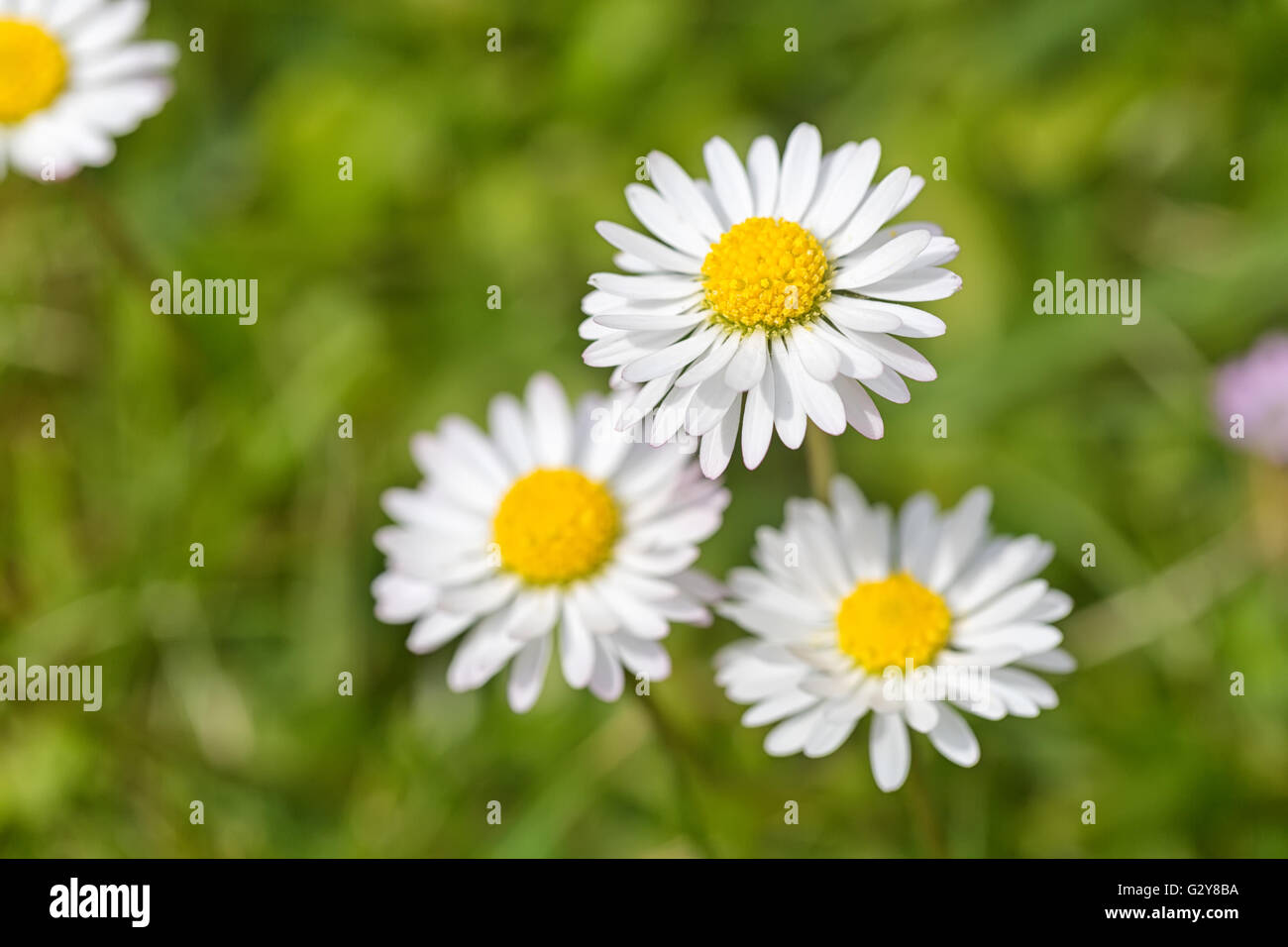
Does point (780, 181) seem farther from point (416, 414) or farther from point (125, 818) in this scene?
point (125, 818)

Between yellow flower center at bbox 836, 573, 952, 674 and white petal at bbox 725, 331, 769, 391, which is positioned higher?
white petal at bbox 725, 331, 769, 391

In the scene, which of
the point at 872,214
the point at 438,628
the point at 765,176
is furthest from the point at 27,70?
Answer: the point at 872,214

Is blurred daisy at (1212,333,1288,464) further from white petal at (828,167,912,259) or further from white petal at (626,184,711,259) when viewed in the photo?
white petal at (626,184,711,259)

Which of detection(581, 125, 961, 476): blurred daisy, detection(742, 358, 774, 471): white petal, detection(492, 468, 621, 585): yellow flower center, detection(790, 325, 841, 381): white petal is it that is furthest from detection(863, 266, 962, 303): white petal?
detection(492, 468, 621, 585): yellow flower center

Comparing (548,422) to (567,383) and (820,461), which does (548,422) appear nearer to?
(820,461)

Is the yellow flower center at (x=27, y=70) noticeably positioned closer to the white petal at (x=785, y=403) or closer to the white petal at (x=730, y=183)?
the white petal at (x=730, y=183)

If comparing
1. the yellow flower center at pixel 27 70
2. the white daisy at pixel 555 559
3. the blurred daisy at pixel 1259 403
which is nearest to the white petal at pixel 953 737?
the white daisy at pixel 555 559
